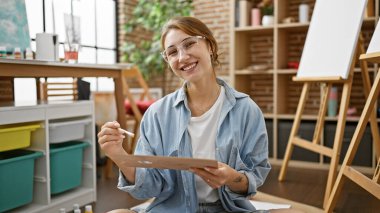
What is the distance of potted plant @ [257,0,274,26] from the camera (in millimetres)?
3848

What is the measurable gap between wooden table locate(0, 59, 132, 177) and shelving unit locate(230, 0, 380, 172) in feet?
5.01

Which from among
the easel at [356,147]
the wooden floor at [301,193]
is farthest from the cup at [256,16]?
the easel at [356,147]

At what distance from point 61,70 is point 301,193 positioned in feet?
6.03

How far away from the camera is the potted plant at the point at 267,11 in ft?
12.6

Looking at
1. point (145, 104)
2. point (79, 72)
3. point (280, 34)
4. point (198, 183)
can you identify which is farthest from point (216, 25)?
point (198, 183)

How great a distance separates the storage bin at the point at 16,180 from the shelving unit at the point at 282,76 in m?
2.36

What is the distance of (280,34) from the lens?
3.85 metres

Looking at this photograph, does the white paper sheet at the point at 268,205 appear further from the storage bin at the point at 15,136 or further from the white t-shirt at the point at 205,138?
Answer: the storage bin at the point at 15,136

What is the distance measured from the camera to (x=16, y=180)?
2.10 m

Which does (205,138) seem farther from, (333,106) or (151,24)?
(151,24)

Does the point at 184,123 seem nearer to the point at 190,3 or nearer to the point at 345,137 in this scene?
the point at 345,137

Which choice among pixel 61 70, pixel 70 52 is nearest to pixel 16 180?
pixel 61 70

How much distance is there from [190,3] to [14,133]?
133 inches

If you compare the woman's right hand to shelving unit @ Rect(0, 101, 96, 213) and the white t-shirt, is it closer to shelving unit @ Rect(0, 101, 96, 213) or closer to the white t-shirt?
the white t-shirt
